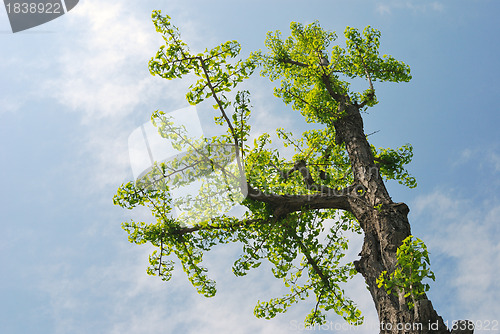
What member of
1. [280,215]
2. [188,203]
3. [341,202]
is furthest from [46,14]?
[341,202]

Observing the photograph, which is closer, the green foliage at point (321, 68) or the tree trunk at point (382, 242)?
the tree trunk at point (382, 242)

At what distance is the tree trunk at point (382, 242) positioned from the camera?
424 centimetres

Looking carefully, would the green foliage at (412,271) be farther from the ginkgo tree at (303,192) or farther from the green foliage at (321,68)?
the green foliage at (321,68)

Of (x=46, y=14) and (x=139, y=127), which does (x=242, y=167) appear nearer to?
(x=139, y=127)

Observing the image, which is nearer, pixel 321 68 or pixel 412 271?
pixel 412 271

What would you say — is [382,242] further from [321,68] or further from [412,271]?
[321,68]

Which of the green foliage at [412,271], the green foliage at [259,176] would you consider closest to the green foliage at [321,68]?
the green foliage at [259,176]

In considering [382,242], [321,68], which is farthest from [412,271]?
[321,68]

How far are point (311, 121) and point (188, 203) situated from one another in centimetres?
389

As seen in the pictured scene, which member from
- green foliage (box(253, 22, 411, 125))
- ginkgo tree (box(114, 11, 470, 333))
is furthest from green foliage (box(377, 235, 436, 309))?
green foliage (box(253, 22, 411, 125))

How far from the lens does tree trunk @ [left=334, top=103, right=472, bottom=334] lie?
13.9 feet

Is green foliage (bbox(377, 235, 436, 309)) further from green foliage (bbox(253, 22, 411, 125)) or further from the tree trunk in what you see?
green foliage (bbox(253, 22, 411, 125))

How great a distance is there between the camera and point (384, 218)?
5340mm

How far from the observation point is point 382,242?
5.12 metres
